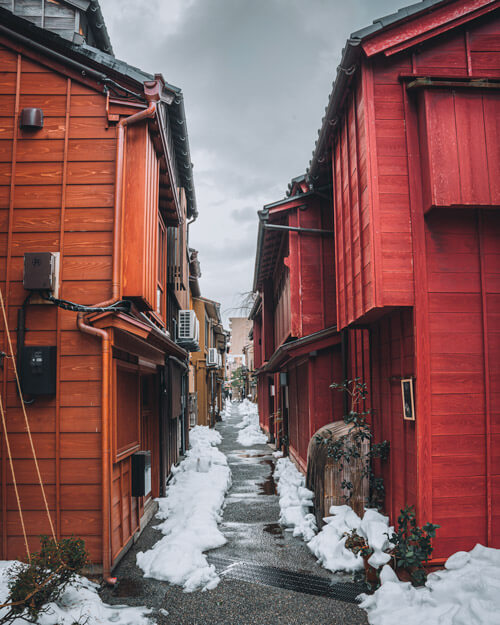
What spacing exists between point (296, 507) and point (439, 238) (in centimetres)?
538

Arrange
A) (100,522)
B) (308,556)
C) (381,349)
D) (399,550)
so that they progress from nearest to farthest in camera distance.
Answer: (399,550), (100,522), (308,556), (381,349)

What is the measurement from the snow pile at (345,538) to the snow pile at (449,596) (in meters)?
0.46

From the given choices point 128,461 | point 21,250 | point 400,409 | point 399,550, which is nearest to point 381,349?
point 400,409

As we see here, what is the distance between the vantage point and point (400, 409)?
6.55 meters

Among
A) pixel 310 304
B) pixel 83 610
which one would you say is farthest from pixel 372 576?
pixel 310 304

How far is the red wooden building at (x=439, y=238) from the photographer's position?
18.8 feet

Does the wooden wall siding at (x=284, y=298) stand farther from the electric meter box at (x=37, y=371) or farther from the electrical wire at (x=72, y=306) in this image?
the electric meter box at (x=37, y=371)

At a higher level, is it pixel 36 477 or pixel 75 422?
pixel 75 422

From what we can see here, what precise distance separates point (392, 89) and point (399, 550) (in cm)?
568

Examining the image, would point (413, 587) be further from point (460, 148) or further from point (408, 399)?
point (460, 148)

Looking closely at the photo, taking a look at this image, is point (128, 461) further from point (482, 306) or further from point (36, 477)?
point (482, 306)

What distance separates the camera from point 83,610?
4.68 meters

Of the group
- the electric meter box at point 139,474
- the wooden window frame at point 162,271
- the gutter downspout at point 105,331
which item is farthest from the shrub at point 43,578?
the wooden window frame at point 162,271

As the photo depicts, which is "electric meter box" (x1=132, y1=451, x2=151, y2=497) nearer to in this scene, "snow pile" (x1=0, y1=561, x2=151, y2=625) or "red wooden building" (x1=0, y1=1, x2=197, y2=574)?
"red wooden building" (x1=0, y1=1, x2=197, y2=574)
